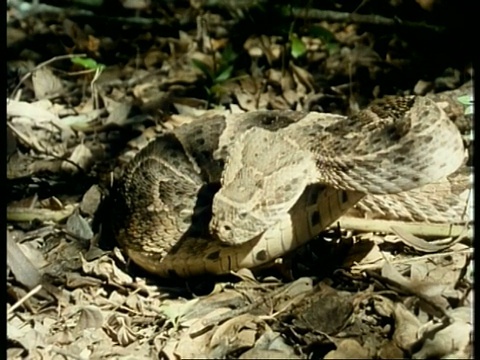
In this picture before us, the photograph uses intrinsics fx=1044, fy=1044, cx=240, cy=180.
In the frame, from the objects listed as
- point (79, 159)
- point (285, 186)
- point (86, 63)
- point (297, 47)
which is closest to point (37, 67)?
point (86, 63)

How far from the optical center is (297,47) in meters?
5.48

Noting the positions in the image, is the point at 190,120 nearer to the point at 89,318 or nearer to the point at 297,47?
the point at 297,47

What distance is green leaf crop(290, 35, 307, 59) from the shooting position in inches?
215

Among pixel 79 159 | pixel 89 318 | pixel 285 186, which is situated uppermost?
pixel 285 186

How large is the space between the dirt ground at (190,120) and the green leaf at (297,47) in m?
0.01

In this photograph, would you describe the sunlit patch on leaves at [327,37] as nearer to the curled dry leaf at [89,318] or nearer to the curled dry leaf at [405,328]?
the curled dry leaf at [89,318]

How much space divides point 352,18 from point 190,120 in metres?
1.13

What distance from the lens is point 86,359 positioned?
11.2 feet

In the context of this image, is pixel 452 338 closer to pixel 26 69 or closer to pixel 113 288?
pixel 113 288

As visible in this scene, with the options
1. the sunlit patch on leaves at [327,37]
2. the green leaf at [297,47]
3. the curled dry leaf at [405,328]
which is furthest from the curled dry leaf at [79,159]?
the curled dry leaf at [405,328]

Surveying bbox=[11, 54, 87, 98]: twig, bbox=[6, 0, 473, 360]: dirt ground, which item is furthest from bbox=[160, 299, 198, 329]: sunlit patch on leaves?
bbox=[11, 54, 87, 98]: twig

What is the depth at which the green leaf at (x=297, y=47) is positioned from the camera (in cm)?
547

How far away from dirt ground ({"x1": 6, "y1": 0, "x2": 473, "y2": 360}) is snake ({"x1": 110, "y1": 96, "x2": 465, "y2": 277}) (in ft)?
0.33

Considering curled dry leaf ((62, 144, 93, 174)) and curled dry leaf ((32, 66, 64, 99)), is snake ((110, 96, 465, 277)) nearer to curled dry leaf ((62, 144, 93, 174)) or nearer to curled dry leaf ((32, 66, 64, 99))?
curled dry leaf ((62, 144, 93, 174))
